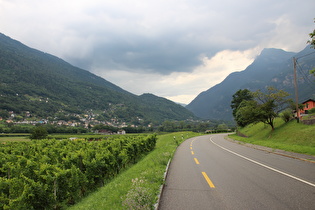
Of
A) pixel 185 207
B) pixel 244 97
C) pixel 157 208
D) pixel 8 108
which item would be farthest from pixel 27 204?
pixel 8 108

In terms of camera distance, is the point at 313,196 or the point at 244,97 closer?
the point at 313,196

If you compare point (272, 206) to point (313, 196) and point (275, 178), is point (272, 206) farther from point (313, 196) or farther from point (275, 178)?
point (275, 178)

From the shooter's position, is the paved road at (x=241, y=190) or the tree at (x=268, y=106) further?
the tree at (x=268, y=106)

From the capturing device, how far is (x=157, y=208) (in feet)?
16.0

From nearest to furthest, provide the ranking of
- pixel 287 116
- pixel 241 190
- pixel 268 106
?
1. pixel 241 190
2. pixel 268 106
3. pixel 287 116

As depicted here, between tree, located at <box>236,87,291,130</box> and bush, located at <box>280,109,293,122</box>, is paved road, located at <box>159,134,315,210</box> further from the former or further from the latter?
bush, located at <box>280,109,293,122</box>

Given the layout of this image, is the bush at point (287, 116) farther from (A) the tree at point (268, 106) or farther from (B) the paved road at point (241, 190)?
(B) the paved road at point (241, 190)

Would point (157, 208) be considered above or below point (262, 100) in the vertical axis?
below

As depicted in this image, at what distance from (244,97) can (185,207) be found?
71.1 m

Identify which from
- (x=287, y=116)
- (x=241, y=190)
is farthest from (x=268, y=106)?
(x=241, y=190)

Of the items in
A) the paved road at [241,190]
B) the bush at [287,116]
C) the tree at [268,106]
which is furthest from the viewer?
the bush at [287,116]

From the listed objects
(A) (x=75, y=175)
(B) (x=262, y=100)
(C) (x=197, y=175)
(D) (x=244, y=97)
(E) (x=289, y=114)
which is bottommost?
(C) (x=197, y=175)

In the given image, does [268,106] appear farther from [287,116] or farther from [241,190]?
[241,190]

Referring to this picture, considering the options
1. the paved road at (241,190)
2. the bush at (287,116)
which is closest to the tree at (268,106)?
the bush at (287,116)
